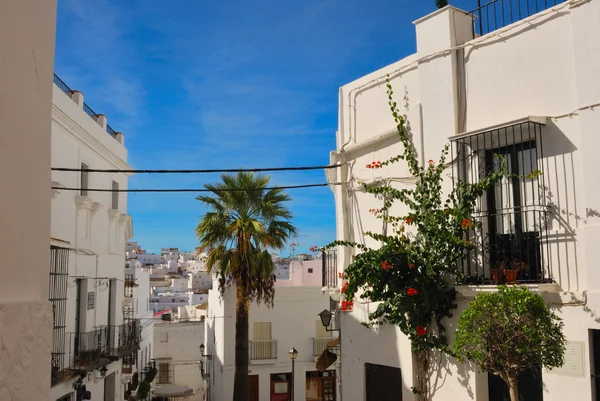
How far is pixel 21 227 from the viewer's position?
1.89m

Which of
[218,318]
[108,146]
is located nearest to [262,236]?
[108,146]

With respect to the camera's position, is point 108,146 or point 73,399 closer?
point 73,399

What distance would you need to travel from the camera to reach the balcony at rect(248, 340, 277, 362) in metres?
25.3

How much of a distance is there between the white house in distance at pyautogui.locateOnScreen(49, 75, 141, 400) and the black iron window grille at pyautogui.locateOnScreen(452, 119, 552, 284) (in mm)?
7452

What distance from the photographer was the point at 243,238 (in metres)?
18.1

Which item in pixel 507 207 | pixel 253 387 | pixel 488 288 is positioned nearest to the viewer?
pixel 488 288

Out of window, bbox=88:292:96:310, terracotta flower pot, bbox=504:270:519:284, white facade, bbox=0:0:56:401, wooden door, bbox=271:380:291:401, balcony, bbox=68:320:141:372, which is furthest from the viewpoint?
wooden door, bbox=271:380:291:401

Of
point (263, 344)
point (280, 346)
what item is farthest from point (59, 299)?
point (280, 346)

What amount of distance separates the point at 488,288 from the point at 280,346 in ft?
60.2

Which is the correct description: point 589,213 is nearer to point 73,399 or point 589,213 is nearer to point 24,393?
point 24,393

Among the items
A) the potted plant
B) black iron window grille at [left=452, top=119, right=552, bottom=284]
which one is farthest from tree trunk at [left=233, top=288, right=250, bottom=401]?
the potted plant

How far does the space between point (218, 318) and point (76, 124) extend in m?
13.8

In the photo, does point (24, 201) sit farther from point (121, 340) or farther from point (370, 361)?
point (121, 340)

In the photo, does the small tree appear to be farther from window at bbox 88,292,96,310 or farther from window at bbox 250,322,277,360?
window at bbox 250,322,277,360
